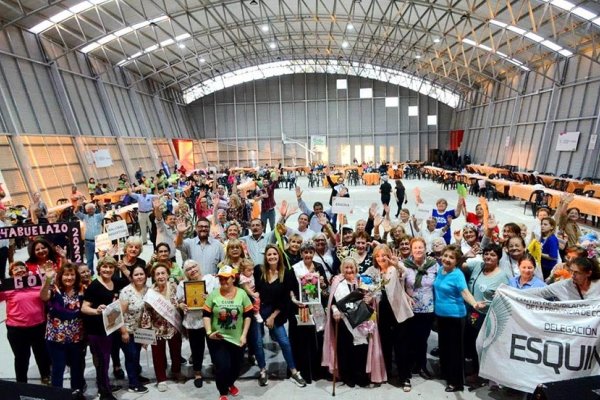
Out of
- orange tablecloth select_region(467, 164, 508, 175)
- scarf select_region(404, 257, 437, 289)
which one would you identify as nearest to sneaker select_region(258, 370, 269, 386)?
scarf select_region(404, 257, 437, 289)

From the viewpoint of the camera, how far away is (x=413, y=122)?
4356 centimetres

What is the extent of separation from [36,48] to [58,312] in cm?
2154

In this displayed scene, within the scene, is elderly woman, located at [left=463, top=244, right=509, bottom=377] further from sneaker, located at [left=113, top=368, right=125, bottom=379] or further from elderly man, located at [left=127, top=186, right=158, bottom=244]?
elderly man, located at [left=127, top=186, right=158, bottom=244]

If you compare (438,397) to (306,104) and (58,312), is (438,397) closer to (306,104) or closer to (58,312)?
(58,312)

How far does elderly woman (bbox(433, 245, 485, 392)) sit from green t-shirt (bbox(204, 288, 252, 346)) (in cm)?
198

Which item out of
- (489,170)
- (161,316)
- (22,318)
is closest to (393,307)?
(161,316)

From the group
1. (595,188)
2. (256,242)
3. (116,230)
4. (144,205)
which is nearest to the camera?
(256,242)

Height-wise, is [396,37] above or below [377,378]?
above

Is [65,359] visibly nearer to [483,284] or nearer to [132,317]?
[132,317]

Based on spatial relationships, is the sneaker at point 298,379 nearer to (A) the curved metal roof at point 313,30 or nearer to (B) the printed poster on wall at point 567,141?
(A) the curved metal roof at point 313,30

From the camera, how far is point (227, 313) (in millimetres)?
4430

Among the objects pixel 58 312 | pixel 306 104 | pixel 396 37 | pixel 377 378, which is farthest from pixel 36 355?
pixel 306 104

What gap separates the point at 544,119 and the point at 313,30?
1632 cm

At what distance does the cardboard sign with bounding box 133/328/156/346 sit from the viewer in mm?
4535
